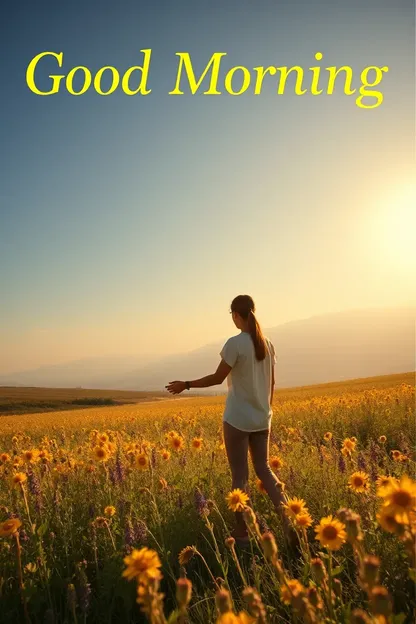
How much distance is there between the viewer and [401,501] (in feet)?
4.52

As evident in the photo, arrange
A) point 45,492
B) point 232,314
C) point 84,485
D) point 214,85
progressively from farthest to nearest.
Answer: point 214,85
point 84,485
point 45,492
point 232,314

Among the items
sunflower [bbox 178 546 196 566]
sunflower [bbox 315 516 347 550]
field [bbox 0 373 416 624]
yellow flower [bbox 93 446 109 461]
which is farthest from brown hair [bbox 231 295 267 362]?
sunflower [bbox 315 516 347 550]

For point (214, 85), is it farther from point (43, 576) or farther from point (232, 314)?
point (43, 576)

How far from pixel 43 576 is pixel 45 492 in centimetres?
185

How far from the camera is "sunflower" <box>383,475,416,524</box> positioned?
1.35 metres

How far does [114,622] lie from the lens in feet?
10.2

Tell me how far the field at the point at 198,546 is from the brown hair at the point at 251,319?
3.82 ft

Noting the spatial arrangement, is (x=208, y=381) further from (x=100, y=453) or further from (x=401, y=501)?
(x=401, y=501)

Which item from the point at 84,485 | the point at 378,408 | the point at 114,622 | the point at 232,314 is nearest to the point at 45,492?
the point at 84,485

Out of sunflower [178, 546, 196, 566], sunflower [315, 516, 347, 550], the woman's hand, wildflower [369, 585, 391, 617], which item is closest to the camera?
wildflower [369, 585, 391, 617]

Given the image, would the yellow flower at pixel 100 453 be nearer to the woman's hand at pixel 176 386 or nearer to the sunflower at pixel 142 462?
the sunflower at pixel 142 462

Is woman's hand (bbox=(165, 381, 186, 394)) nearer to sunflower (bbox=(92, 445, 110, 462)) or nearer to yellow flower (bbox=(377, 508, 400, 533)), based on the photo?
sunflower (bbox=(92, 445, 110, 462))

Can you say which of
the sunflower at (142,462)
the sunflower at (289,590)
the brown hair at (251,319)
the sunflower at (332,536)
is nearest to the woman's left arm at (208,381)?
the brown hair at (251,319)

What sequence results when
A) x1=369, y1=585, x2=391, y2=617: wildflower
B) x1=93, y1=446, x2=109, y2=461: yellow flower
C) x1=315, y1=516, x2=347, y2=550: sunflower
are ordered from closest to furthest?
1. x1=369, y1=585, x2=391, y2=617: wildflower
2. x1=315, y1=516, x2=347, y2=550: sunflower
3. x1=93, y1=446, x2=109, y2=461: yellow flower
